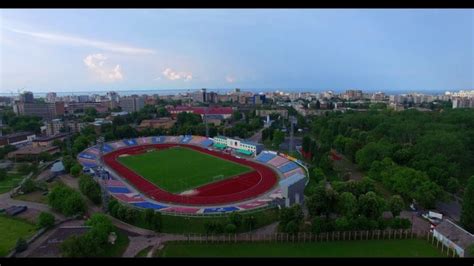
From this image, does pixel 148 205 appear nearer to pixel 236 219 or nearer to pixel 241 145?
pixel 236 219

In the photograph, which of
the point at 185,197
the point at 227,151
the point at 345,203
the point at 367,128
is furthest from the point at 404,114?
the point at 185,197

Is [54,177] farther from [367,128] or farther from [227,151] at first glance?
[367,128]

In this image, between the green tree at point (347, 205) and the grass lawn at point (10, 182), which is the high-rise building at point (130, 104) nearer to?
the grass lawn at point (10, 182)

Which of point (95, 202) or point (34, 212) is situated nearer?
point (34, 212)

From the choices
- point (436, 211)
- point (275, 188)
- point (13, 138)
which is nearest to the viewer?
point (436, 211)

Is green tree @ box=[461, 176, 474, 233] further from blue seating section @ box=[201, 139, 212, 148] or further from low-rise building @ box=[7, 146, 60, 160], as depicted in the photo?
low-rise building @ box=[7, 146, 60, 160]
